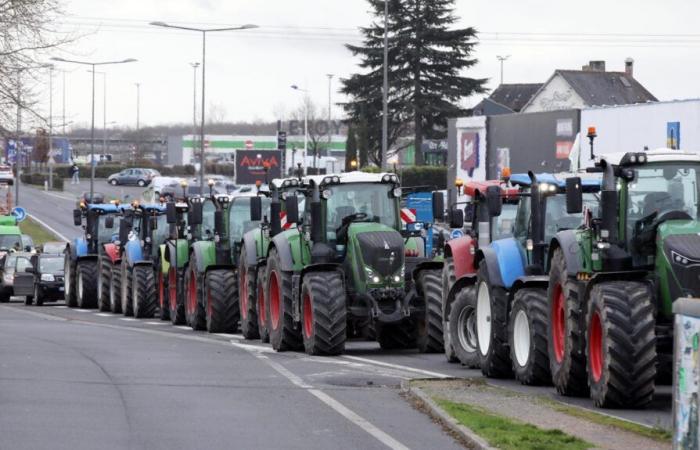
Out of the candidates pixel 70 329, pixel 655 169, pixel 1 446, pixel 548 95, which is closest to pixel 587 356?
pixel 655 169

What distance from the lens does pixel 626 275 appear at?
603 inches

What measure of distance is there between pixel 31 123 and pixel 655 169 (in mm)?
22471

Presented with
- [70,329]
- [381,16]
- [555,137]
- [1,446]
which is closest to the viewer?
[1,446]

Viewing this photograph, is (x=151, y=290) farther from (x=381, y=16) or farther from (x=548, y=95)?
(x=548, y=95)

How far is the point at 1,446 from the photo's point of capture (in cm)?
1218

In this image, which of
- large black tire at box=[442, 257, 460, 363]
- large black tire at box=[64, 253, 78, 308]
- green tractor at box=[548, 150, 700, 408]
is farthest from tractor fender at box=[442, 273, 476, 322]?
large black tire at box=[64, 253, 78, 308]

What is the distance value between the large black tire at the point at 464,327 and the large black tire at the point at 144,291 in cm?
1598

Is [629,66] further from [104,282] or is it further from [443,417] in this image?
[443,417]

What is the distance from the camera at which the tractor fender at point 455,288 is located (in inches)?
808

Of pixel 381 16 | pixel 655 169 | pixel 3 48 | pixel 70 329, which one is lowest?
pixel 70 329

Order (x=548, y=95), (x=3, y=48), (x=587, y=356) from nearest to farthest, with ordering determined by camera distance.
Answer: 1. (x=587, y=356)
2. (x=3, y=48)
3. (x=548, y=95)

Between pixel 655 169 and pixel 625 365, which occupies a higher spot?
pixel 655 169

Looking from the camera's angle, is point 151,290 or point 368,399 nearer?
point 368,399

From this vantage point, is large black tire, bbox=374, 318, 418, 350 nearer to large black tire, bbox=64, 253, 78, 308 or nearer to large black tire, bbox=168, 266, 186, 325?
large black tire, bbox=168, 266, 186, 325
